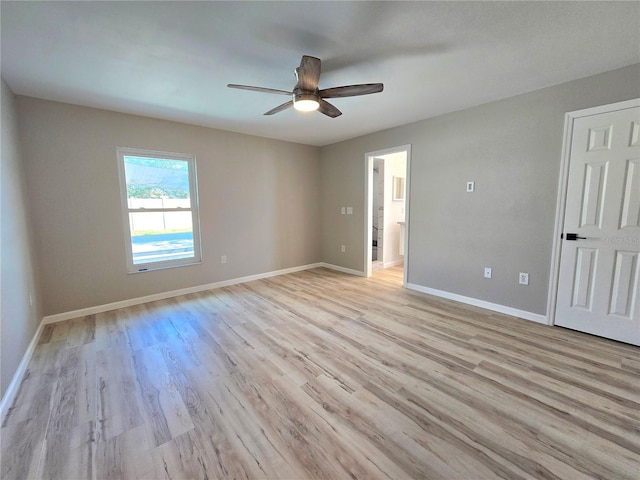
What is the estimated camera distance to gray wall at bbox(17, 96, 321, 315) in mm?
2871

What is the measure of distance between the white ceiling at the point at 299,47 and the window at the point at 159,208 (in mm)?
787

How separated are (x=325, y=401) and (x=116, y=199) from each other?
132 inches

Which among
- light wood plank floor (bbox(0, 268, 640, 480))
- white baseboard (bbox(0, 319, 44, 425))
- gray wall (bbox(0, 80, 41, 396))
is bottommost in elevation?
light wood plank floor (bbox(0, 268, 640, 480))

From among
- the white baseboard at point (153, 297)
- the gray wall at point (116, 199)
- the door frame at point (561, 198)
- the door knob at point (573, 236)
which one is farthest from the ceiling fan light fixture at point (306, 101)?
the white baseboard at point (153, 297)

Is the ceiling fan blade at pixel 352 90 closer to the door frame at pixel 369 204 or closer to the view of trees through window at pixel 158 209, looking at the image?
the door frame at pixel 369 204

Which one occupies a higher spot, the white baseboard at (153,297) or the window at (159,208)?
Result: the window at (159,208)

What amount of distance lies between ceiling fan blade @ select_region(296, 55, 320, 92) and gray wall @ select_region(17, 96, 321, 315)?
2.41m

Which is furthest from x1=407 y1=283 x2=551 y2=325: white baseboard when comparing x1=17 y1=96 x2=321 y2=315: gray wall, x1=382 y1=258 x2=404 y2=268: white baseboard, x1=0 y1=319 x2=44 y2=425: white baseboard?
x1=0 y1=319 x2=44 y2=425: white baseboard

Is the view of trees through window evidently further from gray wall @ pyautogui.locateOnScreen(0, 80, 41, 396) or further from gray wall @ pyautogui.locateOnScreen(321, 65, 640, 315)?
gray wall @ pyautogui.locateOnScreen(321, 65, 640, 315)

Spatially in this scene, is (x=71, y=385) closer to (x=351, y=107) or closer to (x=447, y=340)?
(x=447, y=340)

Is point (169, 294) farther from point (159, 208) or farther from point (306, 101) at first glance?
point (306, 101)

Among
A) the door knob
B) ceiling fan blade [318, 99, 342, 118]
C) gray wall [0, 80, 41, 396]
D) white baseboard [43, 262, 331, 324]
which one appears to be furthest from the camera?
white baseboard [43, 262, 331, 324]

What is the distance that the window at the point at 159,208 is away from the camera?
3.39 meters

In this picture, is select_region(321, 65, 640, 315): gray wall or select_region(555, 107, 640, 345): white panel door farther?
select_region(321, 65, 640, 315): gray wall
